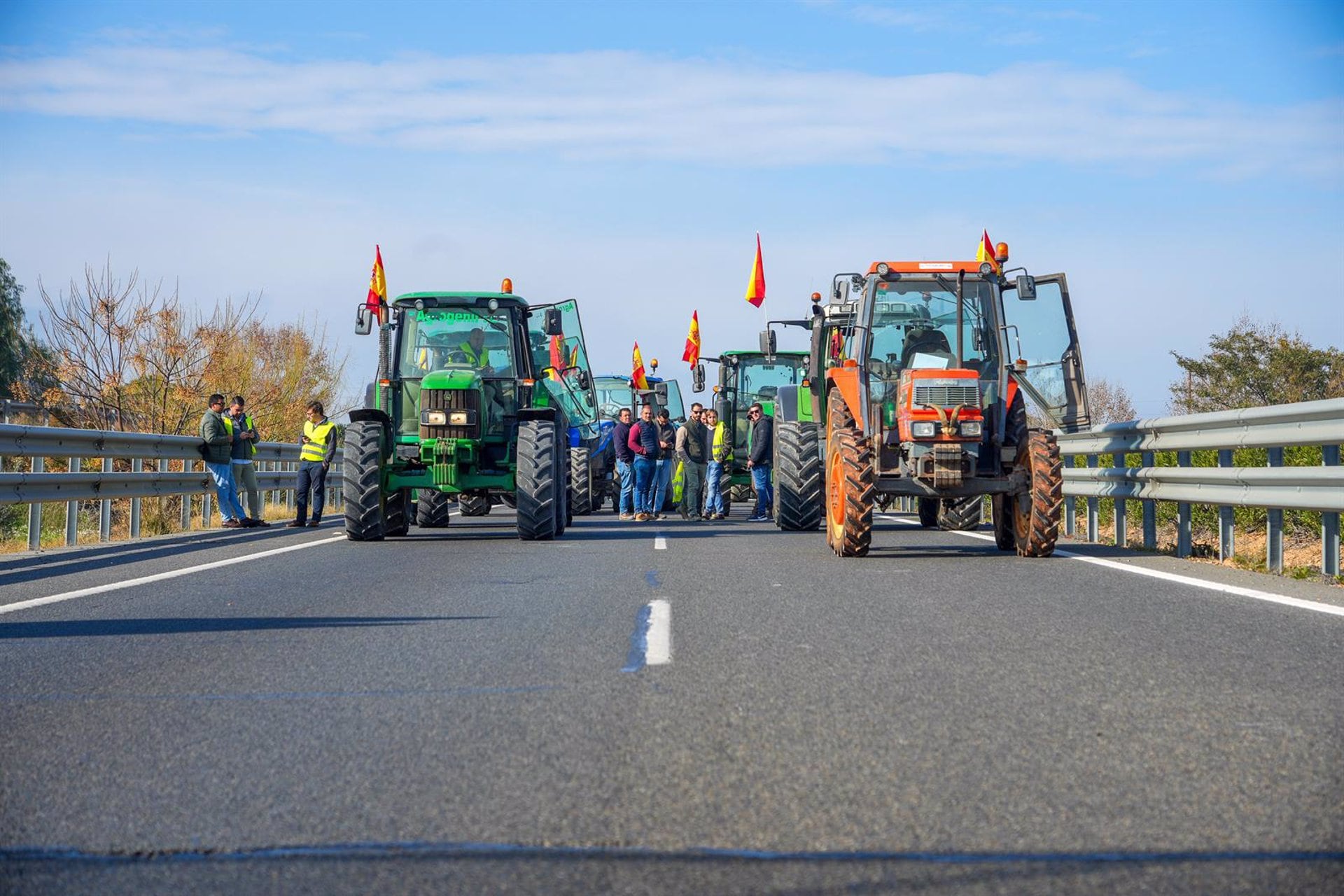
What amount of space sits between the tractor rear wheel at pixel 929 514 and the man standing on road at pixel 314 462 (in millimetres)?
7938

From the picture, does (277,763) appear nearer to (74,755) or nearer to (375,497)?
(74,755)

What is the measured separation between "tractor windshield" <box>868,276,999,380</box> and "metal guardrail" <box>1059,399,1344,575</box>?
1.67m

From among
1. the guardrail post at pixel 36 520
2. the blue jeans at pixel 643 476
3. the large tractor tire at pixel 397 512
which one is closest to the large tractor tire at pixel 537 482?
the large tractor tire at pixel 397 512

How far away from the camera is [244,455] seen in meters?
19.0

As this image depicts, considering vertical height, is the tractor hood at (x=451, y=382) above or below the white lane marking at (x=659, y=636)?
above

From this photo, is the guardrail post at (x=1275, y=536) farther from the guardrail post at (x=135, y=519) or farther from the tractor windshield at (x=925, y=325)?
the guardrail post at (x=135, y=519)

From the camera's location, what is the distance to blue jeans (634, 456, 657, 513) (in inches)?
878

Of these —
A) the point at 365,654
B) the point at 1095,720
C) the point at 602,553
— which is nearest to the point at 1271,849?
the point at 1095,720

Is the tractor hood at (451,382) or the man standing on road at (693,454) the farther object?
the man standing on road at (693,454)

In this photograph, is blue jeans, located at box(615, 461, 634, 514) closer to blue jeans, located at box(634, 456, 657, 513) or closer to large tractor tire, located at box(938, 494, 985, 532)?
blue jeans, located at box(634, 456, 657, 513)

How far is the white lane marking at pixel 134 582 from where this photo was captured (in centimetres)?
859

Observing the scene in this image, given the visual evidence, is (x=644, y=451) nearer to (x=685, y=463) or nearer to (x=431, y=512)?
(x=685, y=463)

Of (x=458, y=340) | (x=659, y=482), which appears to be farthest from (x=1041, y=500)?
(x=659, y=482)

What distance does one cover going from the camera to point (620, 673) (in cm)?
590
